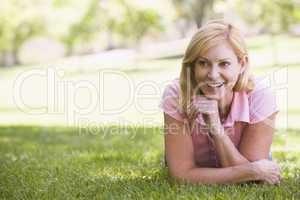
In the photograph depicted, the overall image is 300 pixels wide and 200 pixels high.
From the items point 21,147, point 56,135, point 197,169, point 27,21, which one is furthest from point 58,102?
point 27,21

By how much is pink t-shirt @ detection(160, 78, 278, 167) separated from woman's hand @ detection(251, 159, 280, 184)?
282mm

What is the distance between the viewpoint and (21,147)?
6.07 metres

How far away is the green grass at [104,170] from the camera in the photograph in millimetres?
3309

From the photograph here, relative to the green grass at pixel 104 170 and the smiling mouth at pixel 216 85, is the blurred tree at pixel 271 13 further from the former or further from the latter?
the smiling mouth at pixel 216 85

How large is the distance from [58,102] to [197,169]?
10.9m

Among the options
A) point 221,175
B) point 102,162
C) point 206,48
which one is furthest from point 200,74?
point 102,162

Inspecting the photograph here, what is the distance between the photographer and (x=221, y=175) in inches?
136

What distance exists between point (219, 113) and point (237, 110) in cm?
12

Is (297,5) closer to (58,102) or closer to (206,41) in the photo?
(58,102)

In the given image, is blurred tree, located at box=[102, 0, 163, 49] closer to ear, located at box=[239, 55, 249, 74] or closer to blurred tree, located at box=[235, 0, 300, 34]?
blurred tree, located at box=[235, 0, 300, 34]

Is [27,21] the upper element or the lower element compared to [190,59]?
upper

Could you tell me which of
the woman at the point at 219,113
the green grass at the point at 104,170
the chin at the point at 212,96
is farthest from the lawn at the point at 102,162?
the chin at the point at 212,96

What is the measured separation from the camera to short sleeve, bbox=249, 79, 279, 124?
3.54 meters

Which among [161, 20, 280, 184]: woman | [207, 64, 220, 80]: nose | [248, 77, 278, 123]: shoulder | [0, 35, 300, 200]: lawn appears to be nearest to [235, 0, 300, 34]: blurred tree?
[0, 35, 300, 200]: lawn
